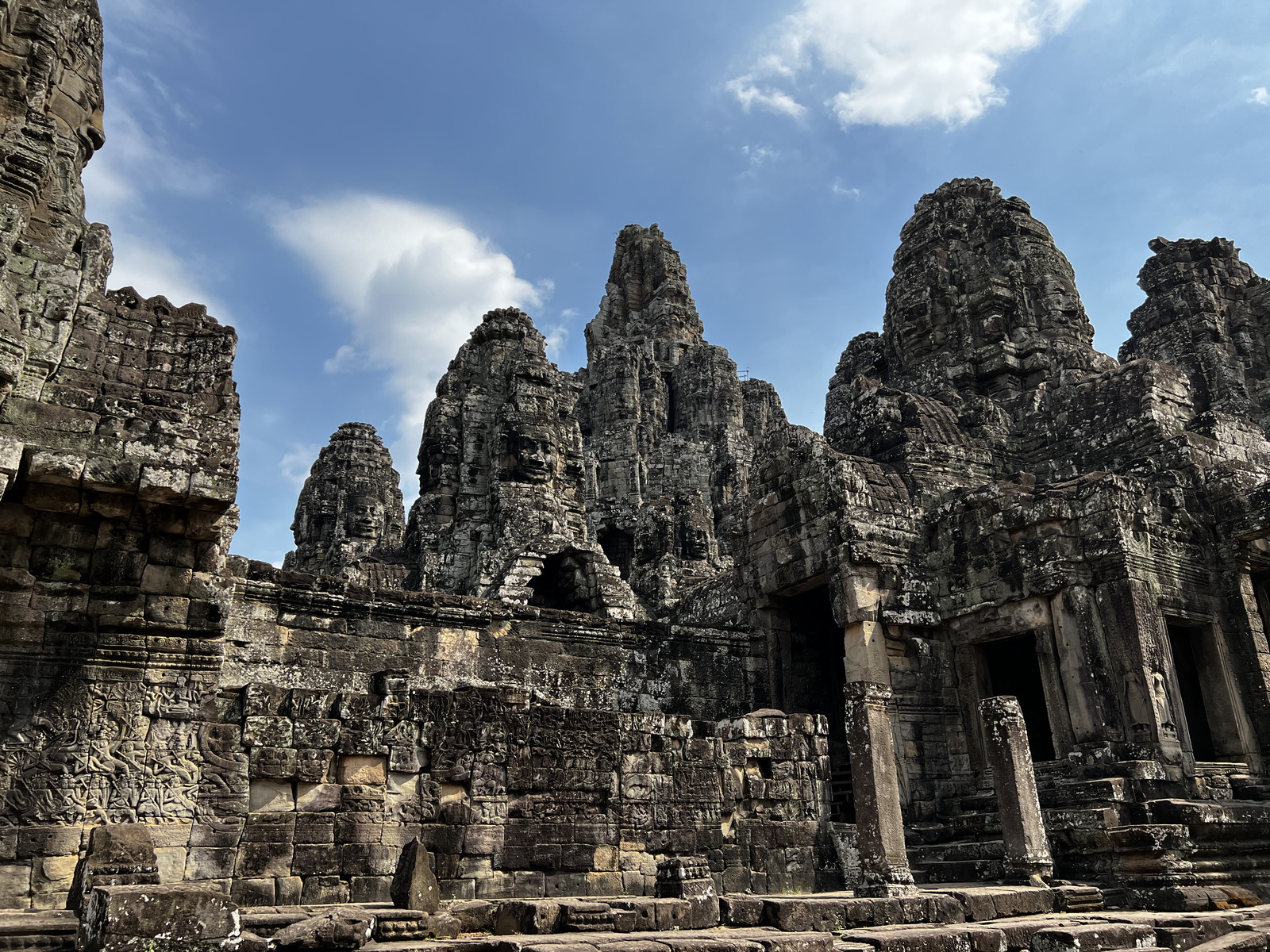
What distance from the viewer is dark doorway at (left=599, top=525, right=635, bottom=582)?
108 ft

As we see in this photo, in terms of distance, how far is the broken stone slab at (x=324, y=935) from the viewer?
4848 millimetres

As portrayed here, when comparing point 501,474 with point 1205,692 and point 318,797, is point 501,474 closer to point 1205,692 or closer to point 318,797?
point 318,797

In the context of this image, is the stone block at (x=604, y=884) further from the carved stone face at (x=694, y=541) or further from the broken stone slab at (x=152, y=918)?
the carved stone face at (x=694, y=541)

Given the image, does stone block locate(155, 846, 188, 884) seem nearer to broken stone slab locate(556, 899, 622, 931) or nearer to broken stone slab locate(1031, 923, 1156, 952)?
broken stone slab locate(556, 899, 622, 931)

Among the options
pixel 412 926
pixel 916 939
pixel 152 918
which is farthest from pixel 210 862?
pixel 916 939

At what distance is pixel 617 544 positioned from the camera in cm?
3394

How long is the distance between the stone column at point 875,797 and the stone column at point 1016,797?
127 cm

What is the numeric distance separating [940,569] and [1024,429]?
5858mm

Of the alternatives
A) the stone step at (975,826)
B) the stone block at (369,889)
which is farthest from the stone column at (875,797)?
the stone block at (369,889)

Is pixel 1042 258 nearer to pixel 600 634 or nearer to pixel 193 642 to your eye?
pixel 600 634

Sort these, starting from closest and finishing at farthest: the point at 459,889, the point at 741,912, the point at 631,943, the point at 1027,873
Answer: the point at 631,943 < the point at 741,912 < the point at 459,889 < the point at 1027,873

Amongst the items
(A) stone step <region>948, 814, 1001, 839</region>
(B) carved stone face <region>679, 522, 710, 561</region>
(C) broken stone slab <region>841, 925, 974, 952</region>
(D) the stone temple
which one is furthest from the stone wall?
(B) carved stone face <region>679, 522, 710, 561</region>

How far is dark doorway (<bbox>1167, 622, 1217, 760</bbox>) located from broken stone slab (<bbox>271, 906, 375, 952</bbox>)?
11434mm

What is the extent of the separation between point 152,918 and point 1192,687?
43.2 feet
